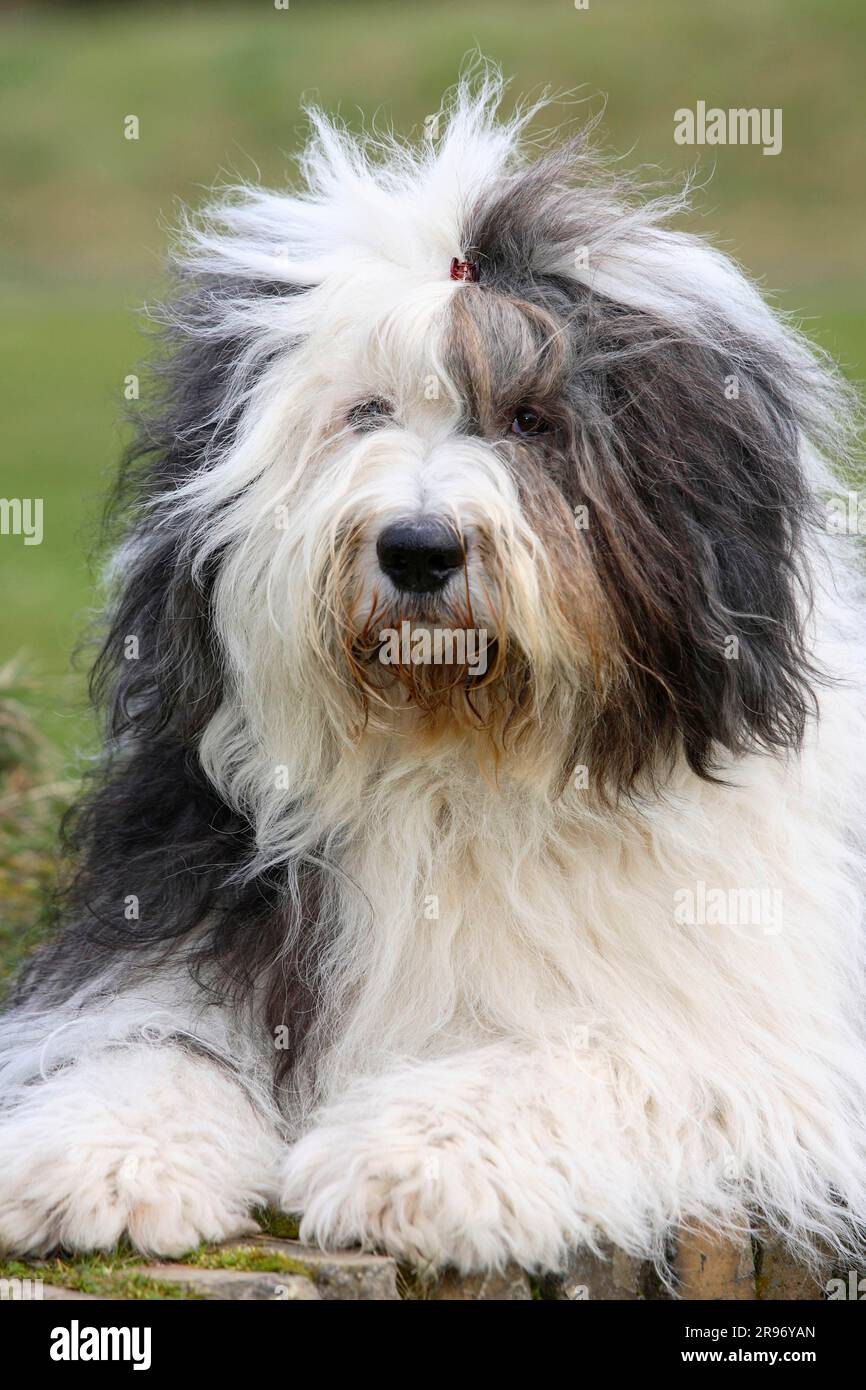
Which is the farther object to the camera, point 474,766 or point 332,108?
point 332,108

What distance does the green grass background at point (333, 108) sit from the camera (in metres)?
21.6

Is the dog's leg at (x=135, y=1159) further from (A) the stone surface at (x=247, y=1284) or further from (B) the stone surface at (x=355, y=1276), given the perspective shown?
(B) the stone surface at (x=355, y=1276)

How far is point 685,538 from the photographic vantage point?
338cm

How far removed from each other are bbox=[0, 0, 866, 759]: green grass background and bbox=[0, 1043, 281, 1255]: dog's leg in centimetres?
1447

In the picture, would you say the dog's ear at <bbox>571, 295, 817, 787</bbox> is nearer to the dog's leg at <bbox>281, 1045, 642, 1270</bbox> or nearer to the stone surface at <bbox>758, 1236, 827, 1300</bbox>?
the dog's leg at <bbox>281, 1045, 642, 1270</bbox>

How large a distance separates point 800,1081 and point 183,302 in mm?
2043

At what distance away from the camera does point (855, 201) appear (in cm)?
2308

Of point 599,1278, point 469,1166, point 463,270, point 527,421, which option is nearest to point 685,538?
point 527,421

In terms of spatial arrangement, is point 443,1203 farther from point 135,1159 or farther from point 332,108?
point 332,108

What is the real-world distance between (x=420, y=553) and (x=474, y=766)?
54cm

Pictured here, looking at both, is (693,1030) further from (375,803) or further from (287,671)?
(287,671)

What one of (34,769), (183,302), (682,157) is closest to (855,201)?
(682,157)

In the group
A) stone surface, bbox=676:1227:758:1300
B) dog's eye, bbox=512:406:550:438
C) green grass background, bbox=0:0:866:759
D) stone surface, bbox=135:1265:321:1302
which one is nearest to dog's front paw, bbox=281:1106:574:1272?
stone surface, bbox=135:1265:321:1302

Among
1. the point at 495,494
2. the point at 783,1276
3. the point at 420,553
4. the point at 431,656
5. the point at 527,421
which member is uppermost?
the point at 527,421
